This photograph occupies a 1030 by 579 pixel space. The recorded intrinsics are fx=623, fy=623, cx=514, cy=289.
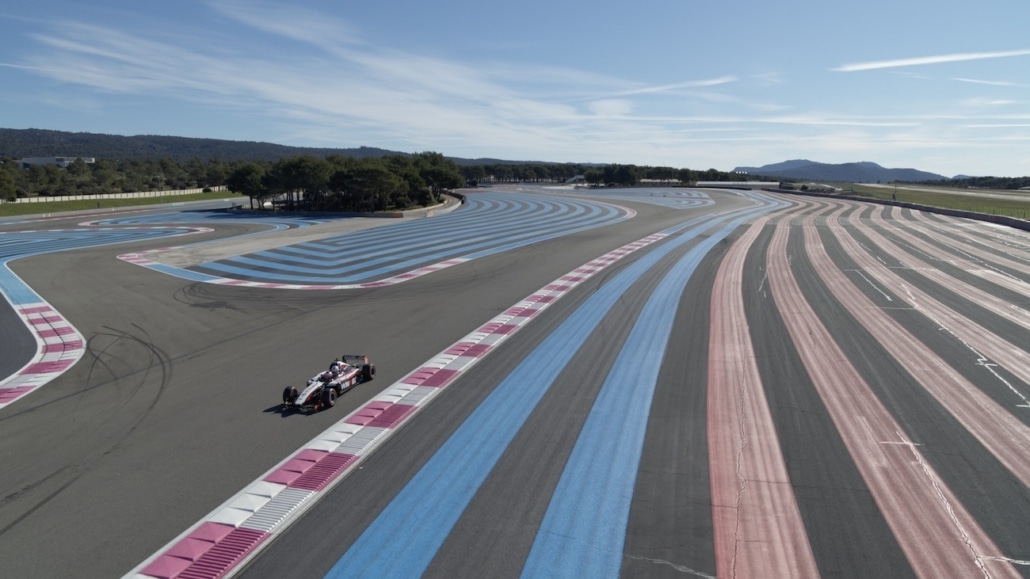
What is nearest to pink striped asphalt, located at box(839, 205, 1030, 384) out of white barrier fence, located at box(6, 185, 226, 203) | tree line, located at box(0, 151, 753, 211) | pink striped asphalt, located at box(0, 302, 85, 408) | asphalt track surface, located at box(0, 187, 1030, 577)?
asphalt track surface, located at box(0, 187, 1030, 577)

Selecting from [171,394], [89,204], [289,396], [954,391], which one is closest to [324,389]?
[289,396]

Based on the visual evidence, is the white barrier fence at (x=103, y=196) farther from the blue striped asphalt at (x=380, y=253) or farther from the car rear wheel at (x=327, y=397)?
the car rear wheel at (x=327, y=397)

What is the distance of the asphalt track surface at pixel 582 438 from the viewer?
27.6 feet

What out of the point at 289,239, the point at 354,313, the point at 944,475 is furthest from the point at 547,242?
the point at 944,475

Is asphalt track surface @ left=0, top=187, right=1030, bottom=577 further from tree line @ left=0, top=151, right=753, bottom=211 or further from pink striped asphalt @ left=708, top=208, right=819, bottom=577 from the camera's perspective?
tree line @ left=0, top=151, right=753, bottom=211

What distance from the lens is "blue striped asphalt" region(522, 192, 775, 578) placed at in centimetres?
816

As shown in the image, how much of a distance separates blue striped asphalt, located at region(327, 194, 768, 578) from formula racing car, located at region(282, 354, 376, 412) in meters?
3.27

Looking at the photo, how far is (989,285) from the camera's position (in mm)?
26281

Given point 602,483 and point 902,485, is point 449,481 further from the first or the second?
point 902,485

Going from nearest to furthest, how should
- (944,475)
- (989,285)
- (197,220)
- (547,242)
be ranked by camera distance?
(944,475), (989,285), (547,242), (197,220)

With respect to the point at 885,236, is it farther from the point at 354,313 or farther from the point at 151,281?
the point at 151,281

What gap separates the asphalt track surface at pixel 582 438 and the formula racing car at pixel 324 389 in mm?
321

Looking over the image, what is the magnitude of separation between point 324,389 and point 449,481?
466 centimetres

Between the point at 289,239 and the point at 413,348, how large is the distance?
1169 inches
